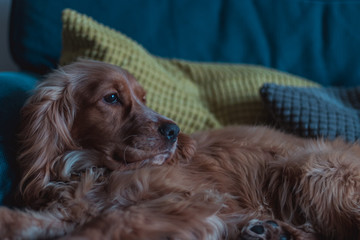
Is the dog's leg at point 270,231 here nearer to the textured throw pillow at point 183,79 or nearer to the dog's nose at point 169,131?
the dog's nose at point 169,131

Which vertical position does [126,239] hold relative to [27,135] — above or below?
below

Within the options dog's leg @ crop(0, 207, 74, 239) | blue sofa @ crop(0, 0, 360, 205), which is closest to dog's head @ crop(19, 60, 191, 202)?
dog's leg @ crop(0, 207, 74, 239)

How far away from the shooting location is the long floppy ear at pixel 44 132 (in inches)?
59.0

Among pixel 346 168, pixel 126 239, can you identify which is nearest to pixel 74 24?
pixel 126 239

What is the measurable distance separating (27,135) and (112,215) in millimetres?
549

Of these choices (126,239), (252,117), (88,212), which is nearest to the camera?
(126,239)

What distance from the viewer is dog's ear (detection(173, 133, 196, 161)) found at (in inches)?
68.0

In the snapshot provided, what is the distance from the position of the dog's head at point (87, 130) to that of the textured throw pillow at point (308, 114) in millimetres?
731

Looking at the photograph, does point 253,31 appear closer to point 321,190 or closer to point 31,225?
point 321,190

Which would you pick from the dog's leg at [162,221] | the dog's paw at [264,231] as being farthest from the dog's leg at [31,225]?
the dog's paw at [264,231]

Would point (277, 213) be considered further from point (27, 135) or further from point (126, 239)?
point (27, 135)

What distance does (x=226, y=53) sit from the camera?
118 inches

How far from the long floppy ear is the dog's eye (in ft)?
0.49

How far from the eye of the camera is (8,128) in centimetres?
161
